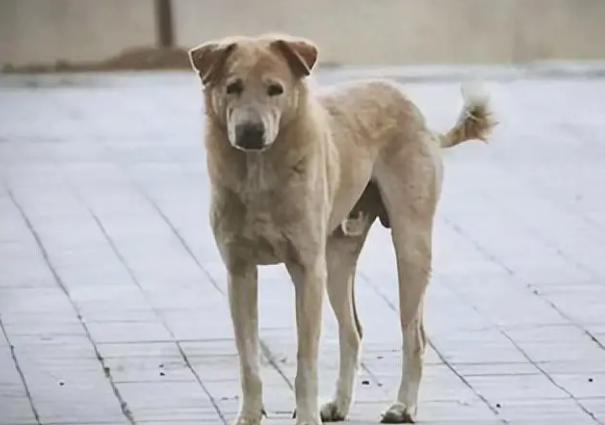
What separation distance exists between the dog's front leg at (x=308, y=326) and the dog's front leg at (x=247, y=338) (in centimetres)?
13

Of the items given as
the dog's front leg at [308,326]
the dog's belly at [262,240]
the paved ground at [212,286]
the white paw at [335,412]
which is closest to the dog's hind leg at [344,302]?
the white paw at [335,412]

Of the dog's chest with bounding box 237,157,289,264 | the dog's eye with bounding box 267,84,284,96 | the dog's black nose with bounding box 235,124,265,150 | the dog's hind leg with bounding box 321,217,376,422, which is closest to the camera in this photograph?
the dog's black nose with bounding box 235,124,265,150

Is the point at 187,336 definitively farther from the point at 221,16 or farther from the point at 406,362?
the point at 221,16

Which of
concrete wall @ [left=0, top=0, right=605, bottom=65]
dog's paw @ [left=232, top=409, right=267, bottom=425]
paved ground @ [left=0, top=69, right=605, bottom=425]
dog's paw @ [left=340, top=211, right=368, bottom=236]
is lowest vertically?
concrete wall @ [left=0, top=0, right=605, bottom=65]

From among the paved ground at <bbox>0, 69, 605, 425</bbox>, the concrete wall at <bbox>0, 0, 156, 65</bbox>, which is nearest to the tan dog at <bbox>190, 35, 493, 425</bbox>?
the paved ground at <bbox>0, 69, 605, 425</bbox>

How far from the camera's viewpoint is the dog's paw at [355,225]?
554 cm

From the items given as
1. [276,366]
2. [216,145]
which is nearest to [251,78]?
[216,145]

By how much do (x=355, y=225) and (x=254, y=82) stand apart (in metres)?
0.97

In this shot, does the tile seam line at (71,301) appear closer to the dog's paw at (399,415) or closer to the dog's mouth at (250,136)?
the dog's paw at (399,415)

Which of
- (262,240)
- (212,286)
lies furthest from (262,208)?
(212,286)

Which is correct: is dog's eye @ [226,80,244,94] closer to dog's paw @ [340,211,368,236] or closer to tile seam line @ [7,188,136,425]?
dog's paw @ [340,211,368,236]

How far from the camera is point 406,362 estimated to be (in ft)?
18.0

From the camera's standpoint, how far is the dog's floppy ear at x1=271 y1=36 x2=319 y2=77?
15.9 feet

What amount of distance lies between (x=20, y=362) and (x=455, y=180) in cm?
447
